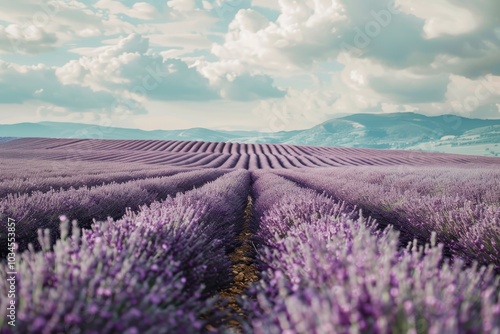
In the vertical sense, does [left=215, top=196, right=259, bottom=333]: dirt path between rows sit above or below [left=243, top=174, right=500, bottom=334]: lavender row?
below

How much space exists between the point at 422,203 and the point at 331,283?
136 inches

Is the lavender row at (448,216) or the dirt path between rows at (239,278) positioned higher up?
the lavender row at (448,216)

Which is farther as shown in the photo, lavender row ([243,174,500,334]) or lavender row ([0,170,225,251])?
lavender row ([0,170,225,251])

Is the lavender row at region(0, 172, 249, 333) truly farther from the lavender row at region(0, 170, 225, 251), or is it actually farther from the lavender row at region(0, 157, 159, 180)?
the lavender row at region(0, 157, 159, 180)

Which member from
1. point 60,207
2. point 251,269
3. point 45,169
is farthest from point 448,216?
point 45,169

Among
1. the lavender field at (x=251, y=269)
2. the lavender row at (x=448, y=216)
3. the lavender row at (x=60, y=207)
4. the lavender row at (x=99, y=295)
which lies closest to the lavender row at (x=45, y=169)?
the lavender field at (x=251, y=269)

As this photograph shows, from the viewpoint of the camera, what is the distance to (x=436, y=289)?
1615 millimetres

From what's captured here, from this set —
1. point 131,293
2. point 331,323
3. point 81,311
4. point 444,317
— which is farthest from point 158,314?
point 444,317

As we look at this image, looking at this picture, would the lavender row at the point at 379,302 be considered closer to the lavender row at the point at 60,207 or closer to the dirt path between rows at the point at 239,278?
the dirt path between rows at the point at 239,278

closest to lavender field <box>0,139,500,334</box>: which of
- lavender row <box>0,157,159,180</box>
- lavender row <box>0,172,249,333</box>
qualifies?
lavender row <box>0,172,249,333</box>

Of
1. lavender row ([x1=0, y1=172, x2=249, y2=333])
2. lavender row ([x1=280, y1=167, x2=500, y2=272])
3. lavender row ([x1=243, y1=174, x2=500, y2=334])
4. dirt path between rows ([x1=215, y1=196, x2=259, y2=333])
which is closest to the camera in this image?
lavender row ([x1=243, y1=174, x2=500, y2=334])

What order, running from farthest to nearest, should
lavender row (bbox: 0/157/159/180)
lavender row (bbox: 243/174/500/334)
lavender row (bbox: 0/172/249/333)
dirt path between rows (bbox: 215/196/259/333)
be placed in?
lavender row (bbox: 0/157/159/180) < dirt path between rows (bbox: 215/196/259/333) < lavender row (bbox: 0/172/249/333) < lavender row (bbox: 243/174/500/334)

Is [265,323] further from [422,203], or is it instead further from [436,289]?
[422,203]

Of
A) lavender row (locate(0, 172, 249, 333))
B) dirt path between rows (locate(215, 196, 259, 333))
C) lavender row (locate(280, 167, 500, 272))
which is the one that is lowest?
dirt path between rows (locate(215, 196, 259, 333))
